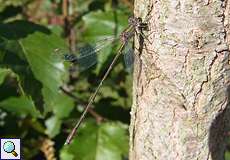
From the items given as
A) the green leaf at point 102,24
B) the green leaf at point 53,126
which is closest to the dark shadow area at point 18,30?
the green leaf at point 102,24

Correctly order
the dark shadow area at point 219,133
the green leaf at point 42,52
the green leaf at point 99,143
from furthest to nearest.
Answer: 1. the green leaf at point 99,143
2. the green leaf at point 42,52
3. the dark shadow area at point 219,133

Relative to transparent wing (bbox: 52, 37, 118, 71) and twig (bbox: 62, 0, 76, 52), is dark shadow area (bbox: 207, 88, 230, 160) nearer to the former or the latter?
transparent wing (bbox: 52, 37, 118, 71)

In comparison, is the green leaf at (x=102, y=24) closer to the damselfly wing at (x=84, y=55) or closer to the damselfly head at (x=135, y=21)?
the damselfly wing at (x=84, y=55)

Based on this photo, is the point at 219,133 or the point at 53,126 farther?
the point at 53,126

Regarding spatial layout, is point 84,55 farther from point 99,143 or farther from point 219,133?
point 219,133

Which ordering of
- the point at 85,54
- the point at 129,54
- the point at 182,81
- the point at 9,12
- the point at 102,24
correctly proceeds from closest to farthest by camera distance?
the point at 182,81 < the point at 129,54 < the point at 85,54 < the point at 102,24 < the point at 9,12

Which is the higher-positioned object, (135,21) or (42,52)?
(135,21)

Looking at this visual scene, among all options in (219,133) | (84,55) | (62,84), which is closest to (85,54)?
(84,55)
